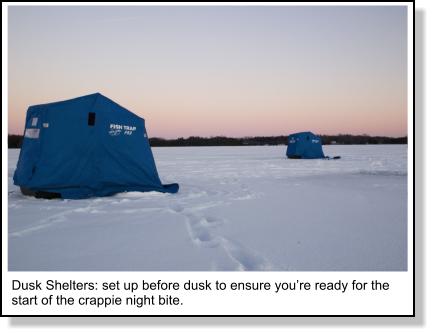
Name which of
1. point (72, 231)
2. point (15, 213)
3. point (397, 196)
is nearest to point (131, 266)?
point (72, 231)

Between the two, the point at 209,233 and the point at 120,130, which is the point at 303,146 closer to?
the point at 120,130

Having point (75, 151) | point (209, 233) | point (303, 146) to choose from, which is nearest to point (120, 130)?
point (75, 151)

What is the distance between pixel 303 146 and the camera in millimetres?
17828

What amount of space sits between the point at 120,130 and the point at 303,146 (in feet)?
46.3

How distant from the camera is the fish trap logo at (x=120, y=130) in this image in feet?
17.6

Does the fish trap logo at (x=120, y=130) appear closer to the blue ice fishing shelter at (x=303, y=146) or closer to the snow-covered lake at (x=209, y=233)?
the snow-covered lake at (x=209, y=233)

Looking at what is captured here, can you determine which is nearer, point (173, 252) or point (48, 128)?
point (173, 252)

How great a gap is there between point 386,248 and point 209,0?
113 inches

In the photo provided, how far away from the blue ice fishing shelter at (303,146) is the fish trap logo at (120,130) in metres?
13.6

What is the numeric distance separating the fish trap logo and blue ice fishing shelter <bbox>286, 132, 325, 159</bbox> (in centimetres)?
1364

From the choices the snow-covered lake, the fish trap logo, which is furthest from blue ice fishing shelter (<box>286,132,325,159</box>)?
the fish trap logo

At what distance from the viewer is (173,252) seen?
2.60 metres

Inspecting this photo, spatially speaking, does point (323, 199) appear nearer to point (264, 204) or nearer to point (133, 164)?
point (264, 204)

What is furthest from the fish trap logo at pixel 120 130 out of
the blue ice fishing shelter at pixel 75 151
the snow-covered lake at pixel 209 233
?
the snow-covered lake at pixel 209 233
